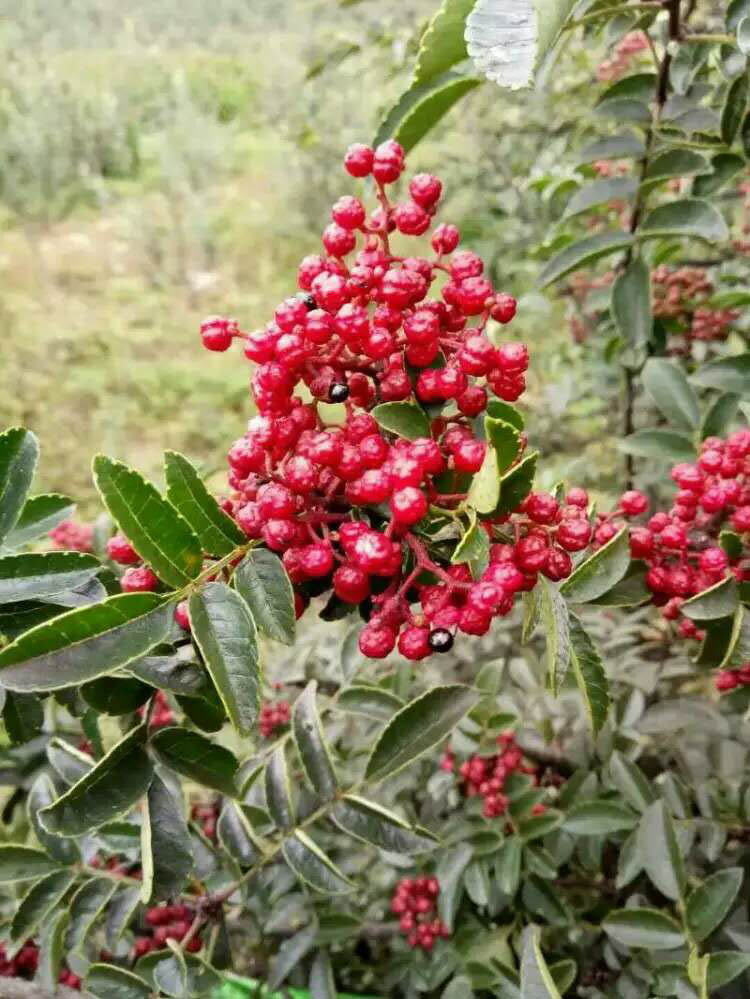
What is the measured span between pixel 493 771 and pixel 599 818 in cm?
21

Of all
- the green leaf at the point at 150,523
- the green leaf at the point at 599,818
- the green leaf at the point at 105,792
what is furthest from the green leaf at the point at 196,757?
the green leaf at the point at 599,818

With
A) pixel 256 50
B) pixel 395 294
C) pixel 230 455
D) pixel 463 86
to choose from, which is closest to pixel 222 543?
pixel 230 455

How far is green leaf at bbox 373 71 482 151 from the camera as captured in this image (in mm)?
819

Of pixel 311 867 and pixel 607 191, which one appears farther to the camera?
pixel 607 191

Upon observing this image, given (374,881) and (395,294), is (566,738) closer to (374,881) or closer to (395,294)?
(374,881)

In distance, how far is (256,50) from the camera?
32.0 feet

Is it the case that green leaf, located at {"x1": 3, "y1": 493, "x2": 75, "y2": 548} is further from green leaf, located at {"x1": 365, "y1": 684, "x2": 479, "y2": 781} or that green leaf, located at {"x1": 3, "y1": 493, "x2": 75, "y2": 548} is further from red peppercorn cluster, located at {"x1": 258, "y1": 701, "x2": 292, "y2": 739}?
red peppercorn cluster, located at {"x1": 258, "y1": 701, "x2": 292, "y2": 739}

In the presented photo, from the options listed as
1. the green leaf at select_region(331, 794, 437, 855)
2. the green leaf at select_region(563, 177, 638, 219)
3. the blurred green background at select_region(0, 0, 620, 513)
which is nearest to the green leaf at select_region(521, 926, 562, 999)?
the green leaf at select_region(331, 794, 437, 855)

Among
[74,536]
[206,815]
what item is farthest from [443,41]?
[206,815]

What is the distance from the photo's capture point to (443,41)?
0.73 m

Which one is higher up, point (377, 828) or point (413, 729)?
point (413, 729)

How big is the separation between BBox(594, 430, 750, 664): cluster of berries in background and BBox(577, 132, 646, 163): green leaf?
42cm

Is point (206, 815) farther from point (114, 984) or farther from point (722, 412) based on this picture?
point (722, 412)

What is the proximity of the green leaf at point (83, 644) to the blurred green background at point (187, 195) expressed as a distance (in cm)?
112
